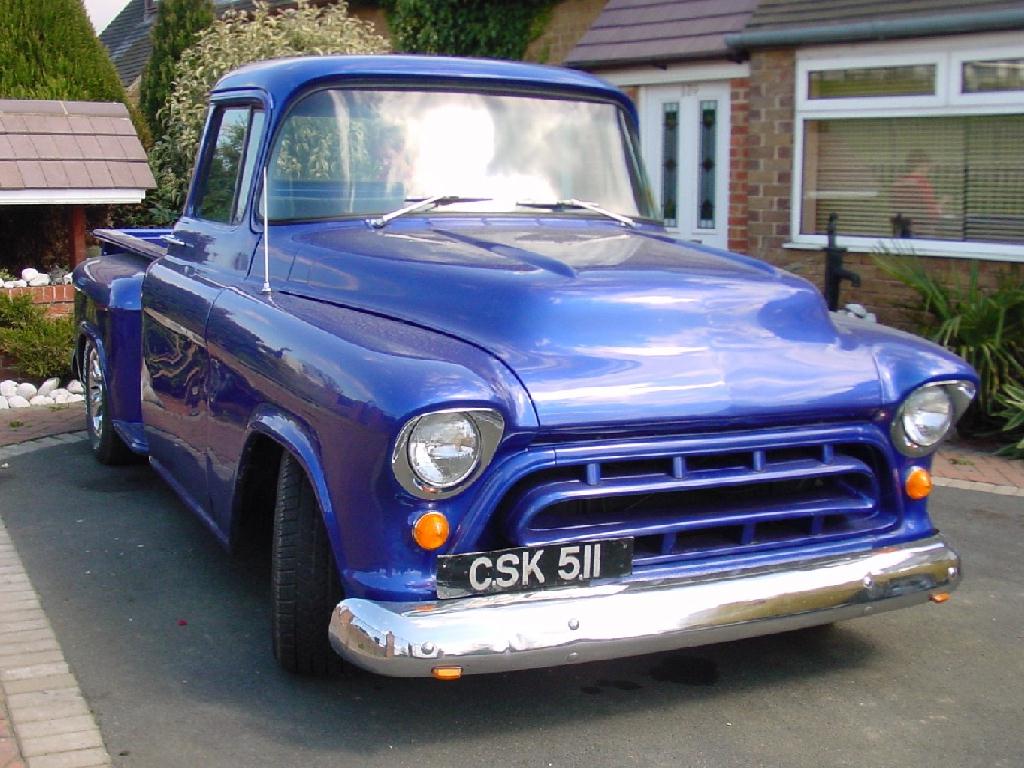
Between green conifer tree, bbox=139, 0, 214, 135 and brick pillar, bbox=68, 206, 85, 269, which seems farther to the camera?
green conifer tree, bbox=139, 0, 214, 135

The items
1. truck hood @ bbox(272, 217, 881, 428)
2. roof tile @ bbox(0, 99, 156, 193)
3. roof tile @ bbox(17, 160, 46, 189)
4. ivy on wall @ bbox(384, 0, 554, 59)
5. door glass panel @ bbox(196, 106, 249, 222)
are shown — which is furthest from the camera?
ivy on wall @ bbox(384, 0, 554, 59)

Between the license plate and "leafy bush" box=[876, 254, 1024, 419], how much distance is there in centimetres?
456

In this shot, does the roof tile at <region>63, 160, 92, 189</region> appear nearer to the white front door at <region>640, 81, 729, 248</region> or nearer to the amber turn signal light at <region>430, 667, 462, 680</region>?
the white front door at <region>640, 81, 729, 248</region>

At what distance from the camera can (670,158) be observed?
35.9 feet

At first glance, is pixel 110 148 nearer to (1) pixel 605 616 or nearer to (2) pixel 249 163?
(2) pixel 249 163

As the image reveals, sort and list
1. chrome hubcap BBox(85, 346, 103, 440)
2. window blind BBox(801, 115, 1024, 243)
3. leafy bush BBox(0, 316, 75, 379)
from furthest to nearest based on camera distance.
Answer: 1. leafy bush BBox(0, 316, 75, 379)
2. window blind BBox(801, 115, 1024, 243)
3. chrome hubcap BBox(85, 346, 103, 440)

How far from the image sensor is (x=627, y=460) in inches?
127

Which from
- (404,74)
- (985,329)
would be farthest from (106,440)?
(985,329)

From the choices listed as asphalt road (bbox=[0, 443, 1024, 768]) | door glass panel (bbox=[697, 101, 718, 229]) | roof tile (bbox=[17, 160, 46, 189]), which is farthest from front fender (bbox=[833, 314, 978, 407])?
roof tile (bbox=[17, 160, 46, 189])

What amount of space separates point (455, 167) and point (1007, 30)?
5304 mm

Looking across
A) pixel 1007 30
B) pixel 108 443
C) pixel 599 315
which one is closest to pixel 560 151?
pixel 599 315

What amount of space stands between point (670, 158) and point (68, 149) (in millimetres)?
4890

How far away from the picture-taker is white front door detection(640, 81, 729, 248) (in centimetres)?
1048

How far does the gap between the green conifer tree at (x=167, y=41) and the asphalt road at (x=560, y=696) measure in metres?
9.92
